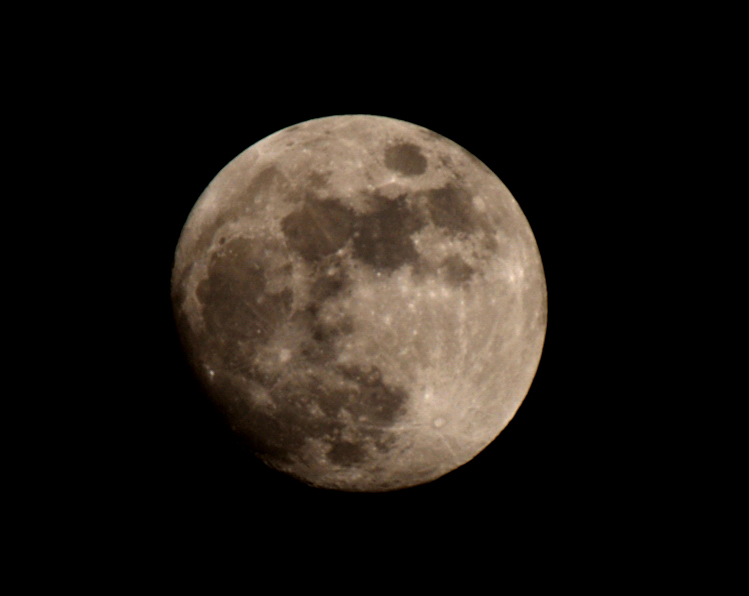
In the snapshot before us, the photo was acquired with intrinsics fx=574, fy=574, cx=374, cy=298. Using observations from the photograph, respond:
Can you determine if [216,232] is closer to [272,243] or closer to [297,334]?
[272,243]

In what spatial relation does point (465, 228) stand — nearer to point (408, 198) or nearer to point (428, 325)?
point (408, 198)

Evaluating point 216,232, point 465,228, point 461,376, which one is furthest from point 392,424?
point 216,232

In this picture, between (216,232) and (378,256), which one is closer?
(378,256)

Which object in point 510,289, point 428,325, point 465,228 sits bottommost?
point 428,325

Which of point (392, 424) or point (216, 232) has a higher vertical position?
point (216, 232)

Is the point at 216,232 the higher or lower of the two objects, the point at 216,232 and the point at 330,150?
the lower

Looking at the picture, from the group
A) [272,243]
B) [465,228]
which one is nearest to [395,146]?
[465,228]

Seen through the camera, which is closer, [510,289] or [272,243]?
[272,243]
